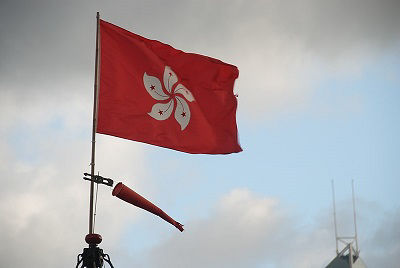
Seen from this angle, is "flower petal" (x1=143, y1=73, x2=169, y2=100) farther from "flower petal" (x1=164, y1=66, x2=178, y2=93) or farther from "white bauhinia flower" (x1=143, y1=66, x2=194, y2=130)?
"flower petal" (x1=164, y1=66, x2=178, y2=93)

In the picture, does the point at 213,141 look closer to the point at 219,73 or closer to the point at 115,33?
the point at 219,73

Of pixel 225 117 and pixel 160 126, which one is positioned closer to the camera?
pixel 160 126

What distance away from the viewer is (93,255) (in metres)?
29.2

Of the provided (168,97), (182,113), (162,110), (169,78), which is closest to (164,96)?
(168,97)

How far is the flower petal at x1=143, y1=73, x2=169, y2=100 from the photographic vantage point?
1383 inches

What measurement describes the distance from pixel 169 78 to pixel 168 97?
35.2 inches

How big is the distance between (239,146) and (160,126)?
407 cm

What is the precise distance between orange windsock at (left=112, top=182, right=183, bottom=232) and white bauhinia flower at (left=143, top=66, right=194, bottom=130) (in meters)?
4.97

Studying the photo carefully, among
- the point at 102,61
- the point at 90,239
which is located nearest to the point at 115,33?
the point at 102,61

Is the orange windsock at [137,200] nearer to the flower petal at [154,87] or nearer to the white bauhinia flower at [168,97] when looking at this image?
the white bauhinia flower at [168,97]

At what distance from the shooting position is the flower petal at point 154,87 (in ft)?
115

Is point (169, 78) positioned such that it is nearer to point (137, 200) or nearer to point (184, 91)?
point (184, 91)

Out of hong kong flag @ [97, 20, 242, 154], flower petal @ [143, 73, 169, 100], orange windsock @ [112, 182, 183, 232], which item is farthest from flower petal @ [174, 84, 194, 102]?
orange windsock @ [112, 182, 183, 232]

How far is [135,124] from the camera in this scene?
33.7m
